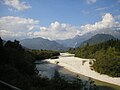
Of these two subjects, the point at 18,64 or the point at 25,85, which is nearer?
the point at 25,85

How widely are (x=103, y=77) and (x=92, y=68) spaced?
1557 cm

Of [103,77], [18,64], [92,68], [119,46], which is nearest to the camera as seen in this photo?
[18,64]

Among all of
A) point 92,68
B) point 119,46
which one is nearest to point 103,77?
point 92,68

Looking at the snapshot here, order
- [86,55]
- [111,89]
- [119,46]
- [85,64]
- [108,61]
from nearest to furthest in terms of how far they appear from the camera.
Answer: [111,89]
[108,61]
[85,64]
[119,46]
[86,55]

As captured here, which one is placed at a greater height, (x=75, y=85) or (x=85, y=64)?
(x=75, y=85)

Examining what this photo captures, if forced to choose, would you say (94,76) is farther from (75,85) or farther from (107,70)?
(75,85)

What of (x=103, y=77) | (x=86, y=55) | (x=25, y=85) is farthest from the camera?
(x=86, y=55)

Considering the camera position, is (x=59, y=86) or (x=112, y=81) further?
(x=112, y=81)

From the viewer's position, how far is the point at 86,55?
143 meters

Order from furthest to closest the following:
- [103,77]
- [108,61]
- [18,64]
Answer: [108,61]
[103,77]
[18,64]

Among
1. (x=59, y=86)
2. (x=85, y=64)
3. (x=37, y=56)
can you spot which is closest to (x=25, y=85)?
(x=59, y=86)

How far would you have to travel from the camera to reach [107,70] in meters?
79.4

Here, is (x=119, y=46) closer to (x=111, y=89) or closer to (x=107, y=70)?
(x=107, y=70)

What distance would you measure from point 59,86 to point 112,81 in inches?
2128
